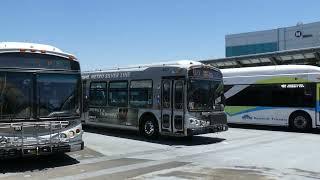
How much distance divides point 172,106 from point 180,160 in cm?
441

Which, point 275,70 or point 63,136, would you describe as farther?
point 275,70

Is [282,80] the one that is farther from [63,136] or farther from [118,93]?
[63,136]

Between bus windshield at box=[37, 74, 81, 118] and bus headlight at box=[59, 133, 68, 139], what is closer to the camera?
bus windshield at box=[37, 74, 81, 118]

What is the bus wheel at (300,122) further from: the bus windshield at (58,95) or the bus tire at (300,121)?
the bus windshield at (58,95)

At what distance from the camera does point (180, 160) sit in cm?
1374

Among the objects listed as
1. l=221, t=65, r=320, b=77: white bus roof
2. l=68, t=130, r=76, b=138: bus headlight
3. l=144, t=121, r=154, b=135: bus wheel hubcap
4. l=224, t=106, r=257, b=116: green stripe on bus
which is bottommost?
l=144, t=121, r=154, b=135: bus wheel hubcap

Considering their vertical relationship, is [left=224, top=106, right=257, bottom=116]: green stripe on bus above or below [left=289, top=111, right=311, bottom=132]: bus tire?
above

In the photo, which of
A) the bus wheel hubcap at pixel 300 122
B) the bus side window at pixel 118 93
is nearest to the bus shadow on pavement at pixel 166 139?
the bus side window at pixel 118 93

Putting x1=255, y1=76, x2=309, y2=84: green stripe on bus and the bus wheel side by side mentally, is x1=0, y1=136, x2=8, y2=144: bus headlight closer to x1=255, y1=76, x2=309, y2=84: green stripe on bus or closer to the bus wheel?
the bus wheel

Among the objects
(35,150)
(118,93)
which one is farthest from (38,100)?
(118,93)

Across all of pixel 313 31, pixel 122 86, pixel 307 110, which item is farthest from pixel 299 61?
pixel 313 31

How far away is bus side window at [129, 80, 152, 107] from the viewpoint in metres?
19.1

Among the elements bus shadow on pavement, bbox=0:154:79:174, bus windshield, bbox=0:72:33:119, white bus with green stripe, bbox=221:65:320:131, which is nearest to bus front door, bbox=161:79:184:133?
bus shadow on pavement, bbox=0:154:79:174

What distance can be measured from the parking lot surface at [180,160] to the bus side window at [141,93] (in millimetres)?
1378
